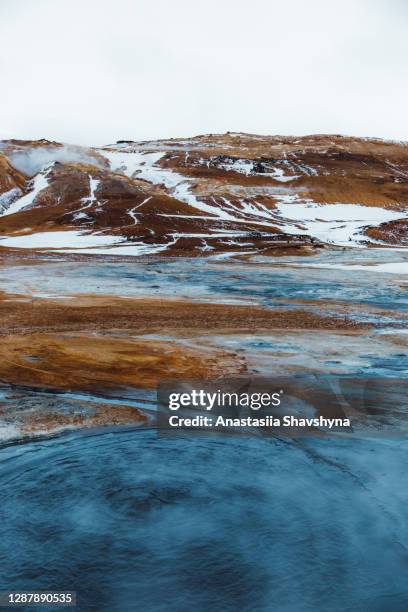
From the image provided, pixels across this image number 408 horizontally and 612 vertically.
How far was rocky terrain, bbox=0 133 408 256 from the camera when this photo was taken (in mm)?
68688

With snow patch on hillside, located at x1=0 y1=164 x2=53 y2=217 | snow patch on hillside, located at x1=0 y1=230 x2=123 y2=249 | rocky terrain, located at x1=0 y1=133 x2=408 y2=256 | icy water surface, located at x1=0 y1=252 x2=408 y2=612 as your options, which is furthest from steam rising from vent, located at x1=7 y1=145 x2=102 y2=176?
icy water surface, located at x1=0 y1=252 x2=408 y2=612

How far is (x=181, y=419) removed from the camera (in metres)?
12.5

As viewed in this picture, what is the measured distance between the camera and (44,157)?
126m

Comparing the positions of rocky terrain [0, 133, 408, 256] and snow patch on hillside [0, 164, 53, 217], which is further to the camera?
snow patch on hillside [0, 164, 53, 217]

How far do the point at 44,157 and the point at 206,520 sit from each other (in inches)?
4904

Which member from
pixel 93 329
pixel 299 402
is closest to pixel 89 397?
pixel 299 402

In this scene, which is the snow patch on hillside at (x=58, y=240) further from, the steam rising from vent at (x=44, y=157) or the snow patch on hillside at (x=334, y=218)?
the steam rising from vent at (x=44, y=157)

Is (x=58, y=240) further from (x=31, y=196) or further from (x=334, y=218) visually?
(x=334, y=218)

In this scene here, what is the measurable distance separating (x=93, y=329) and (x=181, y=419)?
936cm

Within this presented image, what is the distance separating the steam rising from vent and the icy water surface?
11199cm

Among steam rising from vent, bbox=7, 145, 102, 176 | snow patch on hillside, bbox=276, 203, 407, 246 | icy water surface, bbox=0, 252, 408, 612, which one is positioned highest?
steam rising from vent, bbox=7, 145, 102, 176

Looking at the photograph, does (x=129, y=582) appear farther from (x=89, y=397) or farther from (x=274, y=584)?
(x=89, y=397)

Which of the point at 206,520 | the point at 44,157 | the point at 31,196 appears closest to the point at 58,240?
the point at 31,196

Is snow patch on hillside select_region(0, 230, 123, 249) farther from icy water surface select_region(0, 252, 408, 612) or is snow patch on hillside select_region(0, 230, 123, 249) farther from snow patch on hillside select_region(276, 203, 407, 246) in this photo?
icy water surface select_region(0, 252, 408, 612)
